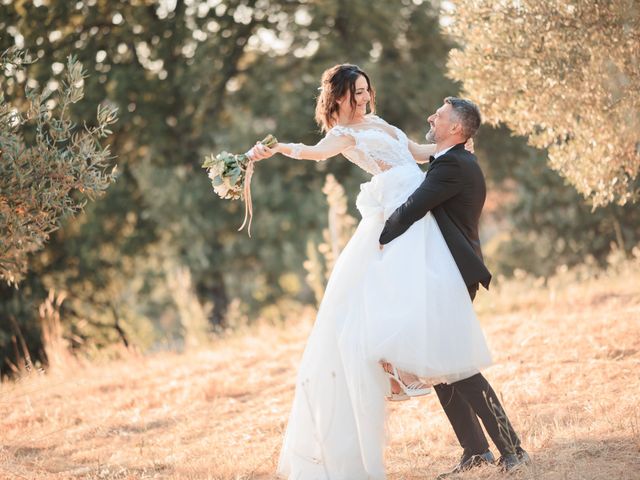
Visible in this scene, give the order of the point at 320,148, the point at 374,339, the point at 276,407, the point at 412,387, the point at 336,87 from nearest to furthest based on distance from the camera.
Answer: the point at 374,339 → the point at 412,387 → the point at 320,148 → the point at 336,87 → the point at 276,407

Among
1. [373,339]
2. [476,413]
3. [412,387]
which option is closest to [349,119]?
[373,339]

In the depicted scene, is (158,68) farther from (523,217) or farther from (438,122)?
(438,122)

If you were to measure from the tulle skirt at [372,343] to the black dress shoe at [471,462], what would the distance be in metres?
0.49

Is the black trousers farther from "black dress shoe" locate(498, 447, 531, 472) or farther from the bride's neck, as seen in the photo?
the bride's neck

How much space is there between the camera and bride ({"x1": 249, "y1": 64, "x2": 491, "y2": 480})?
4.16m

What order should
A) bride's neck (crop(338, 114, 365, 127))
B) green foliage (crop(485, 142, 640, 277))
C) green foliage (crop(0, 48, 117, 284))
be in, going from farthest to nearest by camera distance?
green foliage (crop(485, 142, 640, 277))
green foliage (crop(0, 48, 117, 284))
bride's neck (crop(338, 114, 365, 127))

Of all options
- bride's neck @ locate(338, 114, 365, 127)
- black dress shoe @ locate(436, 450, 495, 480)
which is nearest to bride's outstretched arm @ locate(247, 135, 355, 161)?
bride's neck @ locate(338, 114, 365, 127)

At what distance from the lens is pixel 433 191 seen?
427 centimetres

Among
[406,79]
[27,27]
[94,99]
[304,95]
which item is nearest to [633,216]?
[406,79]

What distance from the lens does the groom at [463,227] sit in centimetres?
428

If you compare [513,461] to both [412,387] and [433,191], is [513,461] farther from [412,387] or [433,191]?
[433,191]

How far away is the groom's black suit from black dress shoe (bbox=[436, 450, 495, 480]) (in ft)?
0.10

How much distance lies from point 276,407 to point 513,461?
10.4 feet

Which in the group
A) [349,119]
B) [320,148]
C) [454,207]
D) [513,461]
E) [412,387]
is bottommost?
[513,461]
